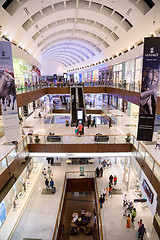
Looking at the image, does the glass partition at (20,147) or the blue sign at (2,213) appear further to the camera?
the glass partition at (20,147)

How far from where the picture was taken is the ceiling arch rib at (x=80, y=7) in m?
22.0

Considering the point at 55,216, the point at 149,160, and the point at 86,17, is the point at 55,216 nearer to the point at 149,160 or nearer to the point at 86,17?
→ the point at 149,160

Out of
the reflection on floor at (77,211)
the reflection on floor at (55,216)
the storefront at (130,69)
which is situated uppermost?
the storefront at (130,69)

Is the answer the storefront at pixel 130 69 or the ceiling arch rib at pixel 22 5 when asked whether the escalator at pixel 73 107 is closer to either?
the storefront at pixel 130 69

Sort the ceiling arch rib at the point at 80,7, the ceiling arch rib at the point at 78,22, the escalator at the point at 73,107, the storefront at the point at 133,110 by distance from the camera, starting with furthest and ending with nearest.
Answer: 1. the ceiling arch rib at the point at 78,22
2. the ceiling arch rib at the point at 80,7
3. the storefront at the point at 133,110
4. the escalator at the point at 73,107

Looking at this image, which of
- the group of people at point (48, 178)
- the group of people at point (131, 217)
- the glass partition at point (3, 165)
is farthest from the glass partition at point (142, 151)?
the group of people at point (48, 178)

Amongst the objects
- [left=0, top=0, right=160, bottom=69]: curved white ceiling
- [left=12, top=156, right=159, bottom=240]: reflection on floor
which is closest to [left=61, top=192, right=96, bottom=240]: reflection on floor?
[left=12, top=156, right=159, bottom=240]: reflection on floor

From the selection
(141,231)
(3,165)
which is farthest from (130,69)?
(3,165)

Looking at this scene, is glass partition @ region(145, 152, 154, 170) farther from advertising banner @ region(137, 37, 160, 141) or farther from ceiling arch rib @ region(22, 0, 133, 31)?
ceiling arch rib @ region(22, 0, 133, 31)

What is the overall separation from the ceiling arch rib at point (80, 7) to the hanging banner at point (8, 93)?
53.3 feet

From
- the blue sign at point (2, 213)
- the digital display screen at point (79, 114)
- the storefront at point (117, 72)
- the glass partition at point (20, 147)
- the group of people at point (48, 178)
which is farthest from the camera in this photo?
the storefront at point (117, 72)

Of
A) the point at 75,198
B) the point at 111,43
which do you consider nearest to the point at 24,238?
the point at 75,198

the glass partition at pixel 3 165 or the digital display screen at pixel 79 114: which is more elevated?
the digital display screen at pixel 79 114

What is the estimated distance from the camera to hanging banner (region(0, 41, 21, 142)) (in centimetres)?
847
